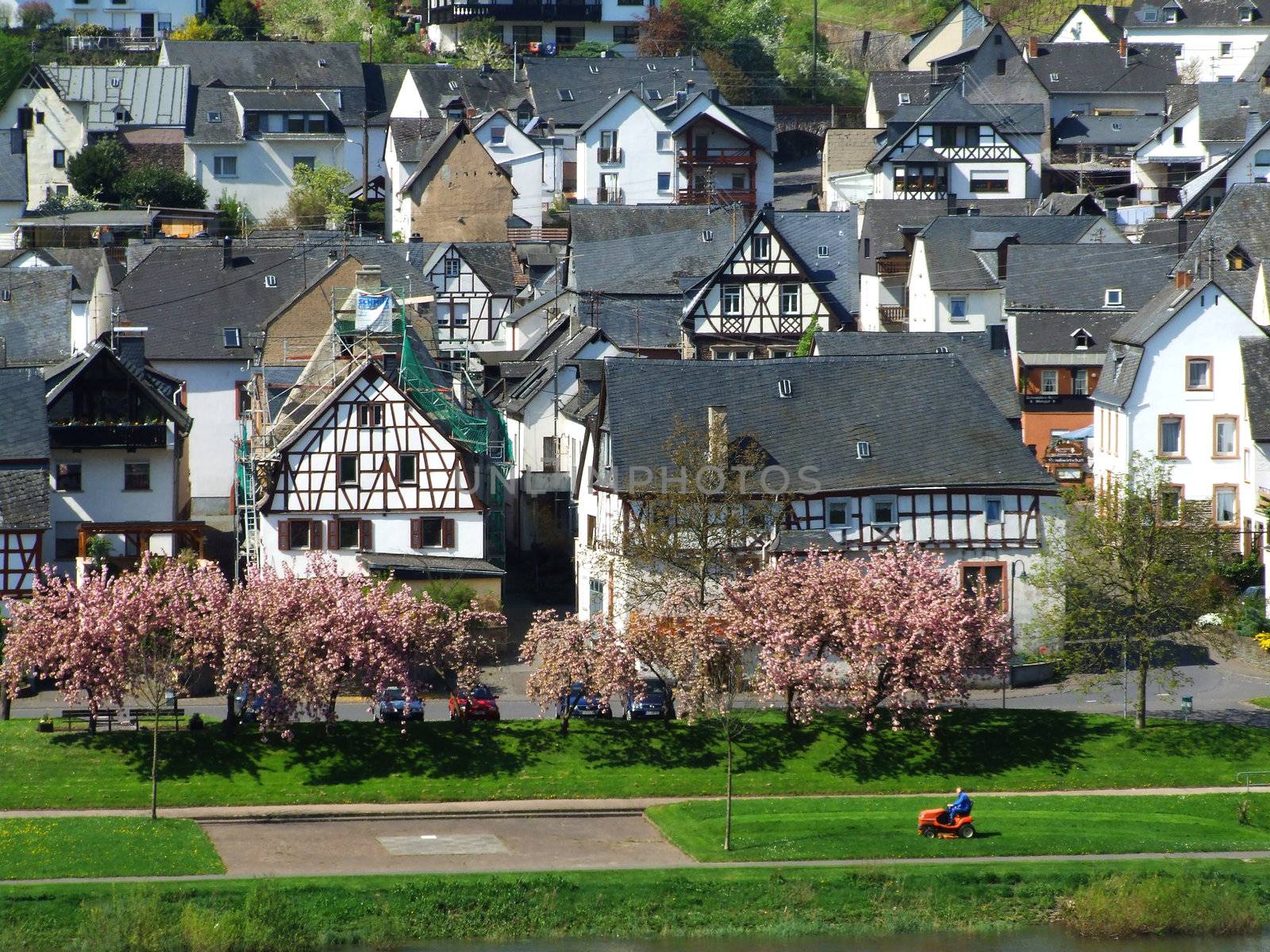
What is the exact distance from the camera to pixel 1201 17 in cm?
13462

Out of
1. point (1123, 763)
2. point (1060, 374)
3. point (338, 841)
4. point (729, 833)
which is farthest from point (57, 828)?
point (1060, 374)

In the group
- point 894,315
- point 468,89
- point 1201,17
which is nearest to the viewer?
point 894,315

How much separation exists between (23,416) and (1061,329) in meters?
37.8

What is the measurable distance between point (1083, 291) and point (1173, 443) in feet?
46.7

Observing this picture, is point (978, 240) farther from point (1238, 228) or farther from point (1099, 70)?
point (1099, 70)

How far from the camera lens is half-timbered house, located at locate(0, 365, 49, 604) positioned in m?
63.4

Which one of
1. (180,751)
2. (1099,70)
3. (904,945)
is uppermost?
(1099,70)

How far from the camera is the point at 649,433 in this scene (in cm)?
6144

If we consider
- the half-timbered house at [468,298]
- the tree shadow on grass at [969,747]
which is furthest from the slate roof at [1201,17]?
the tree shadow on grass at [969,747]

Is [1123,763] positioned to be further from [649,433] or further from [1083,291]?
[1083,291]

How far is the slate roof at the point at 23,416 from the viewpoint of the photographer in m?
64.1

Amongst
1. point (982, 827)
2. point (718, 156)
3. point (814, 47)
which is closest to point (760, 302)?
point (718, 156)

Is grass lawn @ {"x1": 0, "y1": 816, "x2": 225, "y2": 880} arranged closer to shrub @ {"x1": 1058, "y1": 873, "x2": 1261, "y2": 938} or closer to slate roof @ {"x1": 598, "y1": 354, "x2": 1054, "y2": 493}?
shrub @ {"x1": 1058, "y1": 873, "x2": 1261, "y2": 938}

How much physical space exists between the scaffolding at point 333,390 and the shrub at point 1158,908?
28.0m
